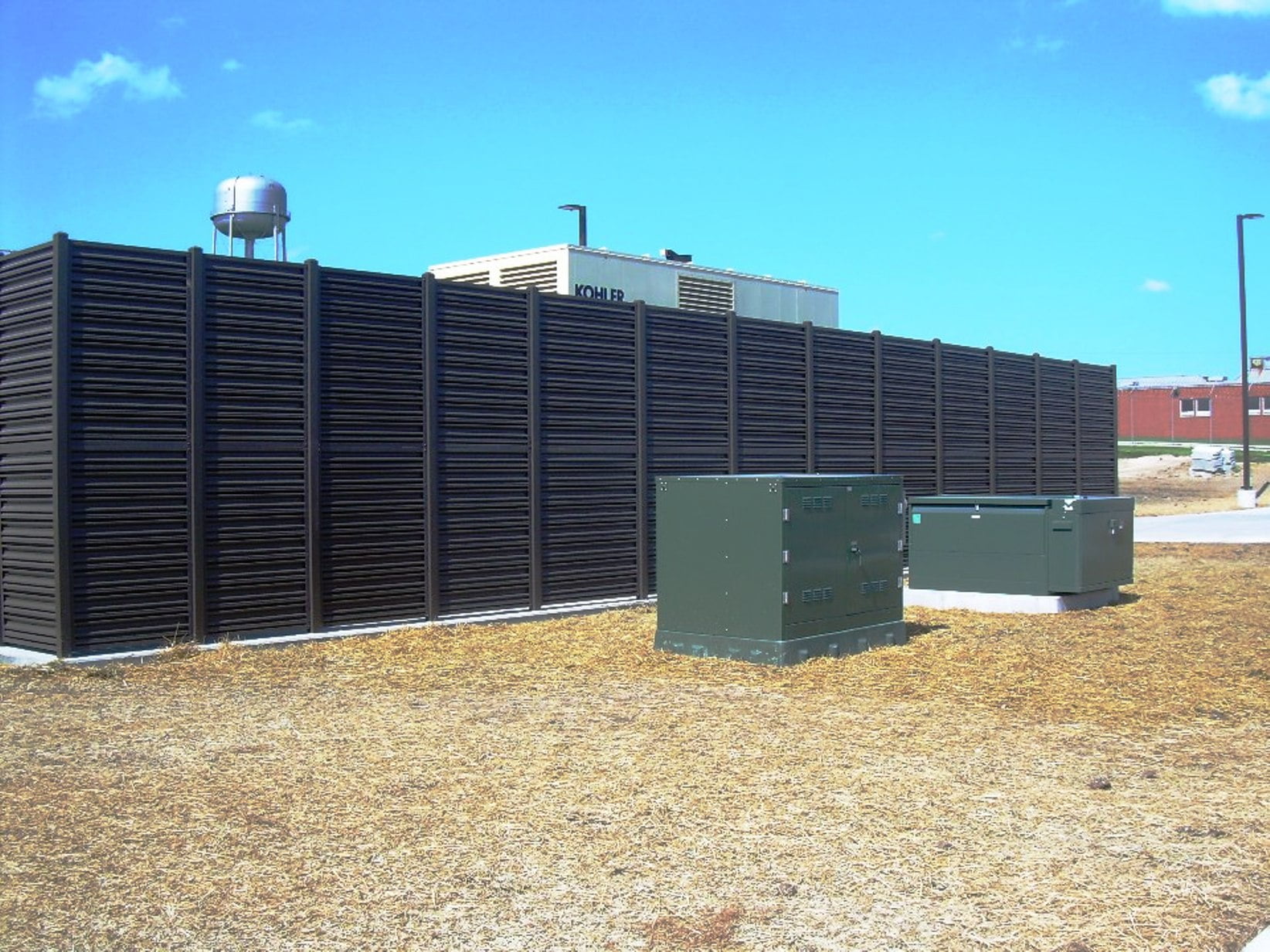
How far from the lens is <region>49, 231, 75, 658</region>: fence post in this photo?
404 inches

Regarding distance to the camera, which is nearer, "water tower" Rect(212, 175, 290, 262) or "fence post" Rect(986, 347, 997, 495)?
"water tower" Rect(212, 175, 290, 262)

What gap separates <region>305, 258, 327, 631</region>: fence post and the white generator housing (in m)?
3.98

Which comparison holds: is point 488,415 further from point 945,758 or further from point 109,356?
point 945,758

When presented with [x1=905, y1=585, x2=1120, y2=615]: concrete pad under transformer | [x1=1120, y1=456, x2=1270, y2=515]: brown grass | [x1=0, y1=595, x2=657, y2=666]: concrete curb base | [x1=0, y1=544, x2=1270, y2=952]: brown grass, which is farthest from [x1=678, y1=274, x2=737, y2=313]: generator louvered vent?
[x1=1120, y1=456, x2=1270, y2=515]: brown grass

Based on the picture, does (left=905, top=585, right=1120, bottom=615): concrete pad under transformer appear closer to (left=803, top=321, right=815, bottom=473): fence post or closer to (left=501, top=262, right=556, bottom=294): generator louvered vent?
(left=803, top=321, right=815, bottom=473): fence post

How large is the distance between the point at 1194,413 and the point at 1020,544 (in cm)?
8701

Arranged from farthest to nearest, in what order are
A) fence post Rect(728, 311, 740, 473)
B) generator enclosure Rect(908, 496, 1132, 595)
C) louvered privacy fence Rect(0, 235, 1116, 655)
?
fence post Rect(728, 311, 740, 473) → generator enclosure Rect(908, 496, 1132, 595) → louvered privacy fence Rect(0, 235, 1116, 655)

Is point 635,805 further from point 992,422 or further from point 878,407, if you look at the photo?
point 992,422

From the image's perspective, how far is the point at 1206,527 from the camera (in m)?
28.2

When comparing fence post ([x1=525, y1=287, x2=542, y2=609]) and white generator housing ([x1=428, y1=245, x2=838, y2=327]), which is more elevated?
white generator housing ([x1=428, y1=245, x2=838, y2=327])

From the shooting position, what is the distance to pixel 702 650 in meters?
10.7

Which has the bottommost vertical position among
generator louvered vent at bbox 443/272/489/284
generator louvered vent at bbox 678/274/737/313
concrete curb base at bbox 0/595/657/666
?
concrete curb base at bbox 0/595/657/666

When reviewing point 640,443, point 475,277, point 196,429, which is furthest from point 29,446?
Result: point 475,277

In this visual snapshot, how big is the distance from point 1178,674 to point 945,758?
3810 mm
